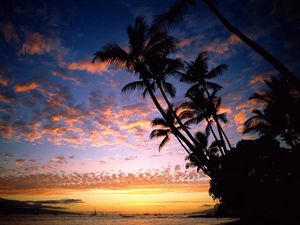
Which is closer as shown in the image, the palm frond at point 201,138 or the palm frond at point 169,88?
the palm frond at point 169,88

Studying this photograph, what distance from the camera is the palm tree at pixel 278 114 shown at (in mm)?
20031

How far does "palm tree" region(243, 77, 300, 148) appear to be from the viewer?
20.0 metres

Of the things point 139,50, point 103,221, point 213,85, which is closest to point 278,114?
point 213,85

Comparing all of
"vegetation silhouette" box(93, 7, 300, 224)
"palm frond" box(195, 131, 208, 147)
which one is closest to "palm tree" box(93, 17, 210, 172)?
"vegetation silhouette" box(93, 7, 300, 224)

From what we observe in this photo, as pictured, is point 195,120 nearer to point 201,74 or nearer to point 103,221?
point 201,74

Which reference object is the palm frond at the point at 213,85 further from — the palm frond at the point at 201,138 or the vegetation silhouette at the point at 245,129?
the palm frond at the point at 201,138

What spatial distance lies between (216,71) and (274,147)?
795cm

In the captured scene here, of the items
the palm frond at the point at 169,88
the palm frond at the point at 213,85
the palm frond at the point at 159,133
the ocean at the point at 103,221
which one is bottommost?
the ocean at the point at 103,221

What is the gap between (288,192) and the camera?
14.7m

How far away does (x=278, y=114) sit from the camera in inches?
833

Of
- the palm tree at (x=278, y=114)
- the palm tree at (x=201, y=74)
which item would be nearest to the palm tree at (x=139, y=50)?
the palm tree at (x=201, y=74)

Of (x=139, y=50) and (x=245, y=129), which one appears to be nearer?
(x=139, y=50)

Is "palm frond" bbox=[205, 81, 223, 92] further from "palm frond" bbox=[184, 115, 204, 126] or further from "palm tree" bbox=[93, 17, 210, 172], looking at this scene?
"palm tree" bbox=[93, 17, 210, 172]

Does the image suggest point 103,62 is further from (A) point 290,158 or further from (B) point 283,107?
(B) point 283,107
